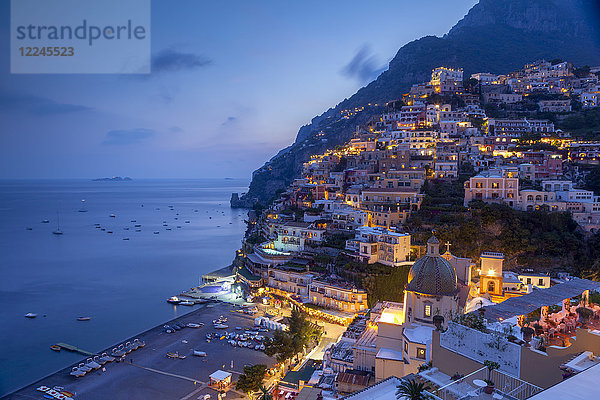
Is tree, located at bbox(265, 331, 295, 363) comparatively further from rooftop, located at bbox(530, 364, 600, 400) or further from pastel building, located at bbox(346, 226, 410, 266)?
rooftop, located at bbox(530, 364, 600, 400)

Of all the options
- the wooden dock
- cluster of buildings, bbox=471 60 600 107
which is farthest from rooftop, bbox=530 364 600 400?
cluster of buildings, bbox=471 60 600 107

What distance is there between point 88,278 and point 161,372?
37.4 meters

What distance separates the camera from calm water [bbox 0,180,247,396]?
124 ft

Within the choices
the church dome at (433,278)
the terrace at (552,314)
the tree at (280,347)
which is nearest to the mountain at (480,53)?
the tree at (280,347)

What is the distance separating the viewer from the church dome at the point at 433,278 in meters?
22.7

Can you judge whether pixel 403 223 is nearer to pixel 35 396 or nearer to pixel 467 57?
pixel 35 396

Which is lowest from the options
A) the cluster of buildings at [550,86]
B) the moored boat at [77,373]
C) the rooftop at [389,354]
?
the moored boat at [77,373]

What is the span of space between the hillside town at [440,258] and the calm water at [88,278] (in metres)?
12.4

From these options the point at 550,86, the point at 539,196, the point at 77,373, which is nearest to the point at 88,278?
the point at 77,373

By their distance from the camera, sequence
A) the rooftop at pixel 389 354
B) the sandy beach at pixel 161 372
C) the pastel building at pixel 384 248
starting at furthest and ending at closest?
1. the pastel building at pixel 384 248
2. the sandy beach at pixel 161 372
3. the rooftop at pixel 389 354

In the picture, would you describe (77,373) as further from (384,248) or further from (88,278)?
(88,278)

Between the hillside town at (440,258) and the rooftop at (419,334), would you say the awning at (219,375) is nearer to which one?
the hillside town at (440,258)

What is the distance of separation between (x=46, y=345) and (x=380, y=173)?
4524 centimetres

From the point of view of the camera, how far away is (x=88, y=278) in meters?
60.9
